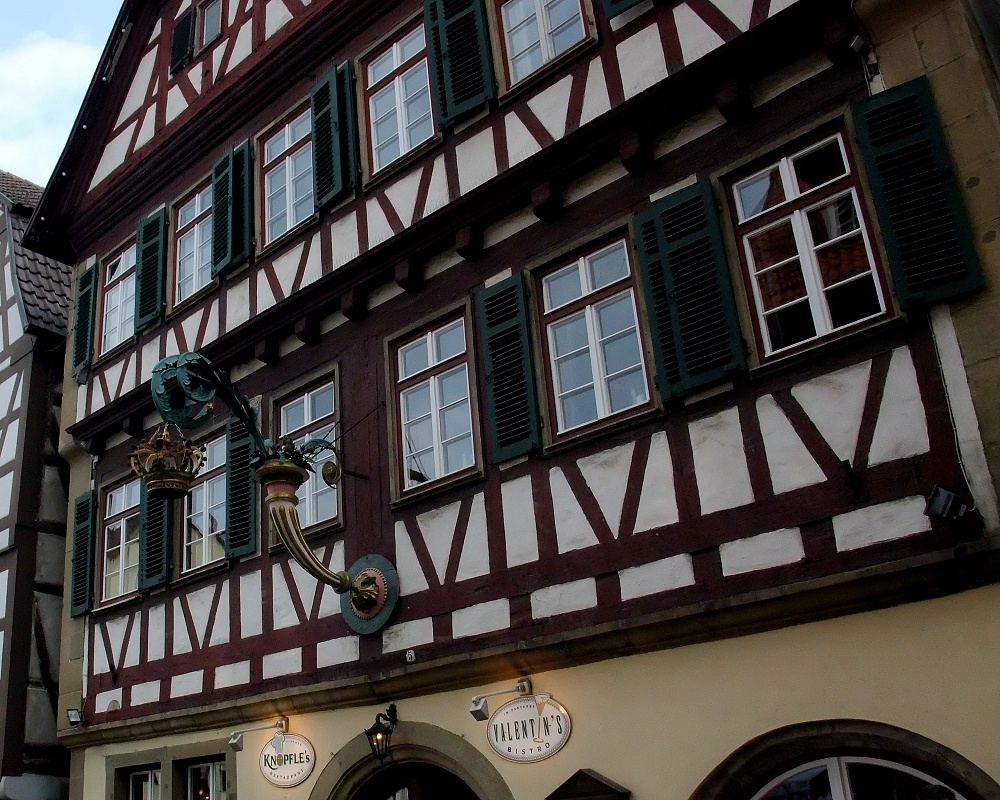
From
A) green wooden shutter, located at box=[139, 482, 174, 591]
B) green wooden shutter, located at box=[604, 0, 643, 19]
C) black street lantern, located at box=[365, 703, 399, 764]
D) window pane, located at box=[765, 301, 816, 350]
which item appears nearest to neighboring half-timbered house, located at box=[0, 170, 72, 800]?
green wooden shutter, located at box=[139, 482, 174, 591]

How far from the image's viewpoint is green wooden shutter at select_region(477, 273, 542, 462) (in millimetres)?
7879

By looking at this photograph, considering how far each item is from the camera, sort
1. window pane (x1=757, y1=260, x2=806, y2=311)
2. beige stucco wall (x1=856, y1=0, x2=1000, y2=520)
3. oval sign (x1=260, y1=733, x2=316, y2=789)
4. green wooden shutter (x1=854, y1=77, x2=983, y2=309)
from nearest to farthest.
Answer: beige stucco wall (x1=856, y1=0, x2=1000, y2=520) → green wooden shutter (x1=854, y1=77, x2=983, y2=309) → window pane (x1=757, y1=260, x2=806, y2=311) → oval sign (x1=260, y1=733, x2=316, y2=789)

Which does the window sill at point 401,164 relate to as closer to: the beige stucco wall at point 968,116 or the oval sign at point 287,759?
the beige stucco wall at point 968,116

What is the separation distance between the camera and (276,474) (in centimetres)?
836

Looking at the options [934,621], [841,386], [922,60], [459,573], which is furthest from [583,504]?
[922,60]

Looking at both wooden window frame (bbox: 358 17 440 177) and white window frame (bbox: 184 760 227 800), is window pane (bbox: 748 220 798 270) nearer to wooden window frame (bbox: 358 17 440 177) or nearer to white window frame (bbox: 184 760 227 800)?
wooden window frame (bbox: 358 17 440 177)

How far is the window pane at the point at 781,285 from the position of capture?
679cm

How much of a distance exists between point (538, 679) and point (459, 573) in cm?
106

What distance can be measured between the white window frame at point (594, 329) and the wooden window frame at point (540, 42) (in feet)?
5.41

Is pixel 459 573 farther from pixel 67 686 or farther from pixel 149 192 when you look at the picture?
pixel 149 192

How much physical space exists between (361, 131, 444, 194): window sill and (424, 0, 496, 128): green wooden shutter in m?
0.17

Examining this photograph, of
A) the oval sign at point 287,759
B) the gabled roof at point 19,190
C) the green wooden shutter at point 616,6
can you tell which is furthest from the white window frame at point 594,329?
the gabled roof at point 19,190

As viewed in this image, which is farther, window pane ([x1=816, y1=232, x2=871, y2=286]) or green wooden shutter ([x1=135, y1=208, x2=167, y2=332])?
green wooden shutter ([x1=135, y1=208, x2=167, y2=332])

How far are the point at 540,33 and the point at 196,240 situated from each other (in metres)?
5.18
